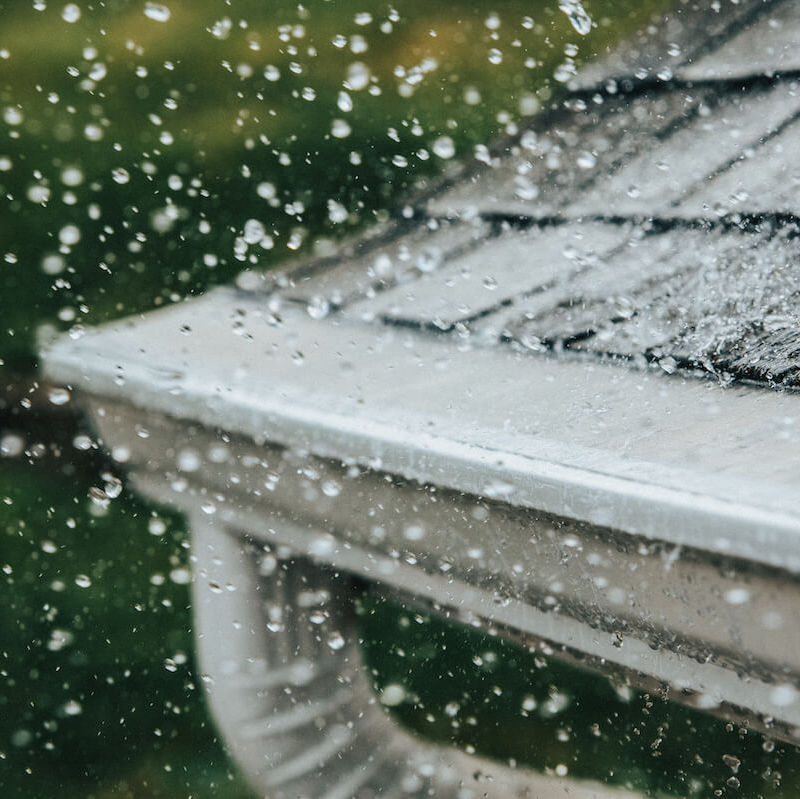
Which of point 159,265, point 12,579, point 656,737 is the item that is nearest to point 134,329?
point 656,737

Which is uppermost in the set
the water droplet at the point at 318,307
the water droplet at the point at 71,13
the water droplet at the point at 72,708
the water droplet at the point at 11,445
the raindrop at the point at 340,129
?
the water droplet at the point at 318,307

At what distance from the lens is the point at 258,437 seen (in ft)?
3.53

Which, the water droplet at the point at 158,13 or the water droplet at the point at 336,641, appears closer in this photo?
the water droplet at the point at 336,641

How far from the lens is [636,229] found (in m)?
1.35

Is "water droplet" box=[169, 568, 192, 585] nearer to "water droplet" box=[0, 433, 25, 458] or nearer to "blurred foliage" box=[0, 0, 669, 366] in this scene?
"water droplet" box=[0, 433, 25, 458]

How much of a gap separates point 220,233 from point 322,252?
10.1ft

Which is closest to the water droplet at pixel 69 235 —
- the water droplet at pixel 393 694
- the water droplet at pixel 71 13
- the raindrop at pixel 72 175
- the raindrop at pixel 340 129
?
the raindrop at pixel 72 175

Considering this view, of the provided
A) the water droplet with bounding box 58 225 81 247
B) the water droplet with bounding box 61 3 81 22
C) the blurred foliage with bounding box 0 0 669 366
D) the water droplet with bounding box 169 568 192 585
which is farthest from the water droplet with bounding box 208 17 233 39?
the water droplet with bounding box 169 568 192 585

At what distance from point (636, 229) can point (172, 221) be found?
11.3ft

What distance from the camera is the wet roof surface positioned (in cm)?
118

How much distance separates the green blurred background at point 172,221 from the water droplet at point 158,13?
0.01m

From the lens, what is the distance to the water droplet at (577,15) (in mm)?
4094

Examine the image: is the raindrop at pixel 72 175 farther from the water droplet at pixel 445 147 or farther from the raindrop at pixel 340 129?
the water droplet at pixel 445 147

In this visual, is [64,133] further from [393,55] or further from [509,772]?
[509,772]
